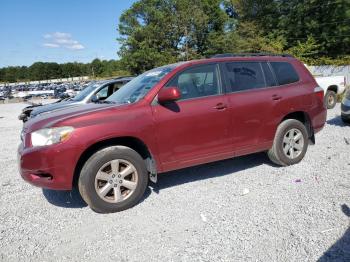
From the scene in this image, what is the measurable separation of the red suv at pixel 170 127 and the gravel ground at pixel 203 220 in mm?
391

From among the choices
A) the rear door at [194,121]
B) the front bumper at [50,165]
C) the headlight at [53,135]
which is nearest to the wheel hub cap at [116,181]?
the front bumper at [50,165]

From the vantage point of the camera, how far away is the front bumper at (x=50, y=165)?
3.75 metres

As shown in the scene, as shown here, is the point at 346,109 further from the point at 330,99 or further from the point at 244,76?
the point at 244,76

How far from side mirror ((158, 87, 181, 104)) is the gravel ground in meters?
1.37

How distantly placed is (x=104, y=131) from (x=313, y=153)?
4.15 meters

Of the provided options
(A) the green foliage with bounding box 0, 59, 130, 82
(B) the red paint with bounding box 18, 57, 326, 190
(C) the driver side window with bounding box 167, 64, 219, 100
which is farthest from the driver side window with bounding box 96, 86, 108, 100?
(A) the green foliage with bounding box 0, 59, 130, 82

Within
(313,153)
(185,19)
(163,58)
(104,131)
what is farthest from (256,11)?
(104,131)

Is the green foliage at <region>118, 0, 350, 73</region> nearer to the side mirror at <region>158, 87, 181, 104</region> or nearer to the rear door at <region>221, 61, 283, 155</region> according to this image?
the rear door at <region>221, 61, 283, 155</region>

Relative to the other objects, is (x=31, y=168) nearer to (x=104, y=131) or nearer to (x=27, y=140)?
(x=27, y=140)

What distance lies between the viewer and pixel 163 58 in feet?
161

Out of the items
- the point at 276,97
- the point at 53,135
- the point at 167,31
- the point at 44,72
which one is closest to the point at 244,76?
the point at 276,97

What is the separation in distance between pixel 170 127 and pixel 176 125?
0.09 m

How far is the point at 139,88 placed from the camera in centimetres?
472

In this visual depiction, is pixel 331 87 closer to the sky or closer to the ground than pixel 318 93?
closer to the ground
